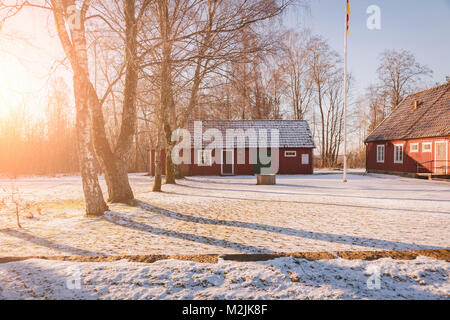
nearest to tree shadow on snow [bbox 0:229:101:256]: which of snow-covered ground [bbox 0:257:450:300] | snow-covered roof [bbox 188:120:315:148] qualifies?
snow-covered ground [bbox 0:257:450:300]

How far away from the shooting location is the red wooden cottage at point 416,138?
2097 cm

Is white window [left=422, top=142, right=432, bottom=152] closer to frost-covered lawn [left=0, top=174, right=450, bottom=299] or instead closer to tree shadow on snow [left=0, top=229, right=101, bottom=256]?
frost-covered lawn [left=0, top=174, right=450, bottom=299]

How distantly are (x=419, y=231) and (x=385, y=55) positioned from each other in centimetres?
3825

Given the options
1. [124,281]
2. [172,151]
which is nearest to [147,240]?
[124,281]

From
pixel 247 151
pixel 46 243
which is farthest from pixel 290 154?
pixel 46 243

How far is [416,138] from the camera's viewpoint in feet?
74.3

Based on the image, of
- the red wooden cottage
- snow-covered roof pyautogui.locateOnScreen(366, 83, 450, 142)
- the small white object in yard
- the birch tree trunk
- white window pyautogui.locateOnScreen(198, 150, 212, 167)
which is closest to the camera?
the birch tree trunk

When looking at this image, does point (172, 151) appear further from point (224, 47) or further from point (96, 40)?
point (224, 47)

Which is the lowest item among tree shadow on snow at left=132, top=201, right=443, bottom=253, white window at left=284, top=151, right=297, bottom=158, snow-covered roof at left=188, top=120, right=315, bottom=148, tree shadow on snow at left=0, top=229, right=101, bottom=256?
tree shadow on snow at left=132, top=201, right=443, bottom=253

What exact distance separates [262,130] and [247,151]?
3178mm

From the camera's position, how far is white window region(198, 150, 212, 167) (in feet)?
85.9

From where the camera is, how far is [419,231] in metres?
6.23

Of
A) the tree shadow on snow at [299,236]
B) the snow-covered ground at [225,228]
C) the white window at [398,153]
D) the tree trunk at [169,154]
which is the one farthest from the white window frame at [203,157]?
the tree shadow on snow at [299,236]

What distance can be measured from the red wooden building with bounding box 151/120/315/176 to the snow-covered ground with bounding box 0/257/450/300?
22102 mm
